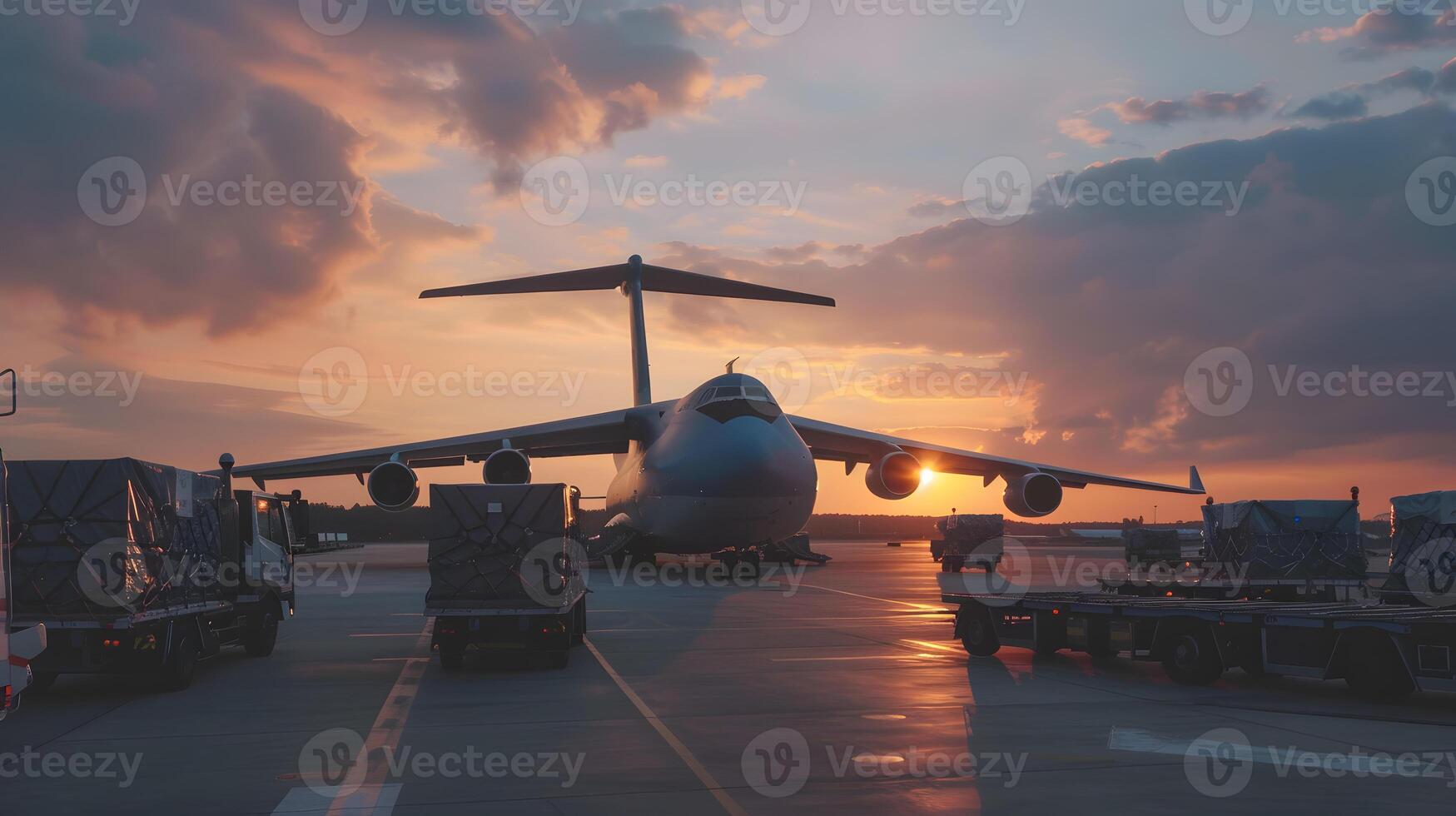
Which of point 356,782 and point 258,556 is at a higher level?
point 258,556

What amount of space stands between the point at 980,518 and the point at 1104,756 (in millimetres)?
36065

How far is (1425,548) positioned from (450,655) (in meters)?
12.7

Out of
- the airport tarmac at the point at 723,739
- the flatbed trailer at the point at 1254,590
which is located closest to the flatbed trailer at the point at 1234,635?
the airport tarmac at the point at 723,739

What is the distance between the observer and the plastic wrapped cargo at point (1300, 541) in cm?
2047

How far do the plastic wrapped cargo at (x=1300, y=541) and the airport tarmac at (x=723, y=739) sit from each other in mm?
7594

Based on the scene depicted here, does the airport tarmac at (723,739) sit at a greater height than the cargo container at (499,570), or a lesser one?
lesser

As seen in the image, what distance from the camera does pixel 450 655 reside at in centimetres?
1415

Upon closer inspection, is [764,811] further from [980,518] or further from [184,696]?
[980,518]

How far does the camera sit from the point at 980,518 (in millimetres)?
44094

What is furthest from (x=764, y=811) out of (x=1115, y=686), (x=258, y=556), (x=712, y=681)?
(x=258, y=556)

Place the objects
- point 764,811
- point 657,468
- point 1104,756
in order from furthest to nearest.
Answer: point 657,468 < point 1104,756 < point 764,811

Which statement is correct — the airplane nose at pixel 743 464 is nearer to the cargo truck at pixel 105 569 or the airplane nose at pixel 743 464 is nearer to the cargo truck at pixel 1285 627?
the cargo truck at pixel 1285 627

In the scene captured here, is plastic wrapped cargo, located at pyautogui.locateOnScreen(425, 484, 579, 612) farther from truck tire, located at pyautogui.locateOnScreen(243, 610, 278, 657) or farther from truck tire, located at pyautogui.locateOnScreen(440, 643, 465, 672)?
truck tire, located at pyautogui.locateOnScreen(243, 610, 278, 657)

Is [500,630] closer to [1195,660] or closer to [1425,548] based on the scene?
[1195,660]
